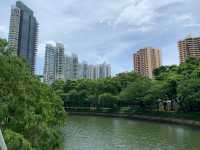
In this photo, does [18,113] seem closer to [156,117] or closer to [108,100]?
[156,117]

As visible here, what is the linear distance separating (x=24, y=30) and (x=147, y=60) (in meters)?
40.6

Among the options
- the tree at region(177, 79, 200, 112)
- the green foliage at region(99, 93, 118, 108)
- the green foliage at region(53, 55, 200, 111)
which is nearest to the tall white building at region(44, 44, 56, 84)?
the green foliage at region(53, 55, 200, 111)

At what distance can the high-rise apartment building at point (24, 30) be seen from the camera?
5971cm

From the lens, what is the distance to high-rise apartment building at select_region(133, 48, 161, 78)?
3270 inches

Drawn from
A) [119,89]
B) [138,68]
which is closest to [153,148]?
[119,89]

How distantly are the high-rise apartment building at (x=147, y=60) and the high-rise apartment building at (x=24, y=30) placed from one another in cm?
3568

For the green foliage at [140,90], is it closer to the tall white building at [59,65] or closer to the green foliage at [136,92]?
the green foliage at [136,92]

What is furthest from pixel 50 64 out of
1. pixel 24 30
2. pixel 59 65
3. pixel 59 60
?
pixel 24 30

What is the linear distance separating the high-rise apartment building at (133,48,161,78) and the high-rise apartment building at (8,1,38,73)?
3568cm

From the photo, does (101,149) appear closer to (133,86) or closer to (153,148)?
(153,148)

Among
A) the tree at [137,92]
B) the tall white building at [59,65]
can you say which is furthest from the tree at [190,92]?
the tall white building at [59,65]

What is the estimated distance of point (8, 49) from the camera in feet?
24.6

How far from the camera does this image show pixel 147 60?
82750 millimetres

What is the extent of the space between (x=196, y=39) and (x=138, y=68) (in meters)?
21.3
